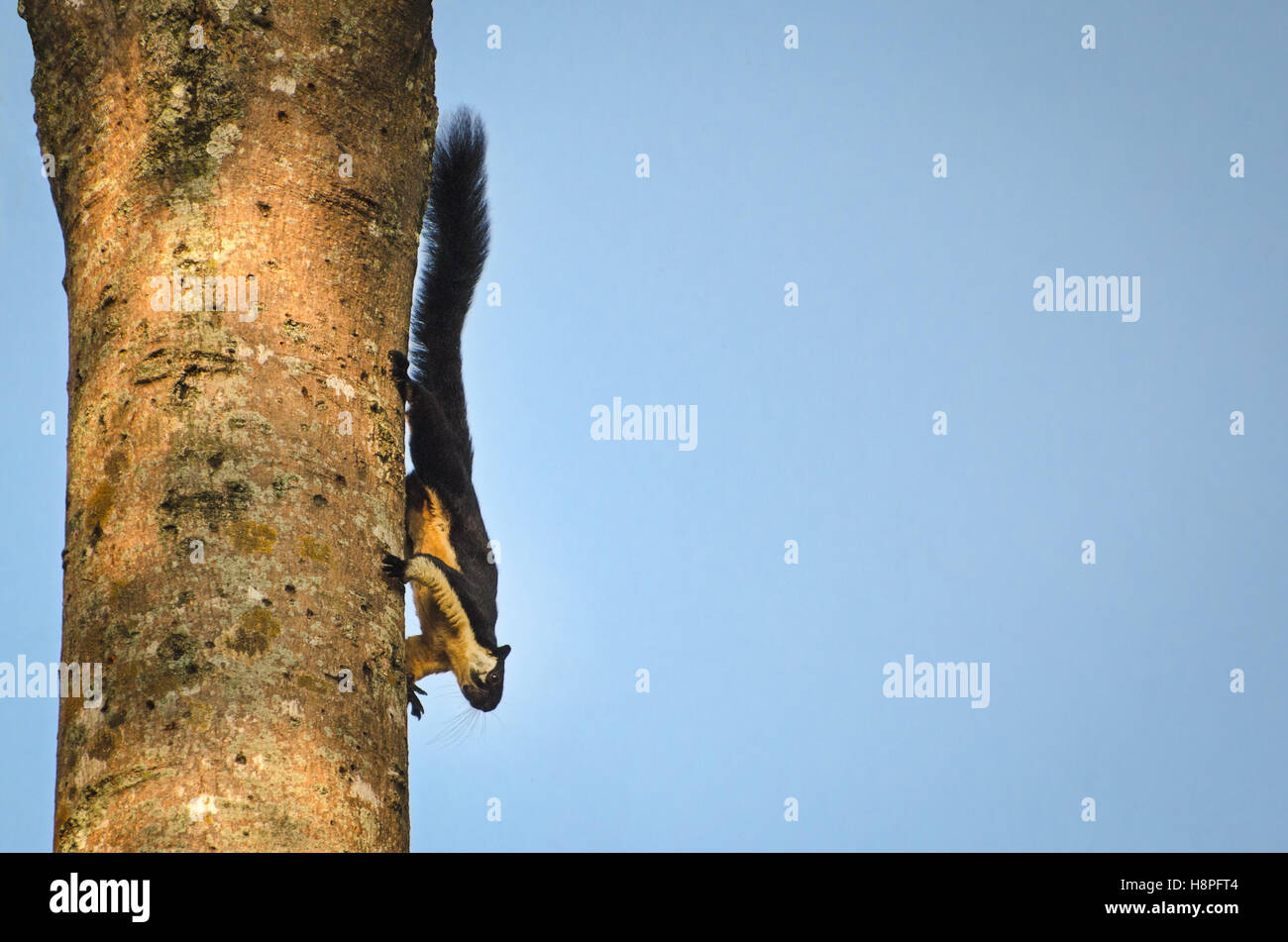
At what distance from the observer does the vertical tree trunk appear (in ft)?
6.59

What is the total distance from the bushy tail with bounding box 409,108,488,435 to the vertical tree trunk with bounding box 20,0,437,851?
2.53 metres

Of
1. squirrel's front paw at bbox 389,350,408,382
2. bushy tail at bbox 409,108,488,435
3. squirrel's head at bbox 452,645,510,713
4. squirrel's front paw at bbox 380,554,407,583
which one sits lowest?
squirrel's head at bbox 452,645,510,713

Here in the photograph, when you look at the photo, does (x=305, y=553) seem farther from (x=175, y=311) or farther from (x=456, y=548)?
(x=456, y=548)

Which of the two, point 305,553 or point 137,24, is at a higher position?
point 137,24

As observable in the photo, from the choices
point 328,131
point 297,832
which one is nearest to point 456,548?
point 328,131

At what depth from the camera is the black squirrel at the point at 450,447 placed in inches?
211

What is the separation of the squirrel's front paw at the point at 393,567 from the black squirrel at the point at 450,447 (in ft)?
9.07

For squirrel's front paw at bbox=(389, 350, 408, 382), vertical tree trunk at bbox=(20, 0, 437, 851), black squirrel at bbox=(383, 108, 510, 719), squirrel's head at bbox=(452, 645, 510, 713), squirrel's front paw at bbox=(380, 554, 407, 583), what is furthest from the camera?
squirrel's head at bbox=(452, 645, 510, 713)

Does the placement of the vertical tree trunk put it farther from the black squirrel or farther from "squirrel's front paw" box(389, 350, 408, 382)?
the black squirrel

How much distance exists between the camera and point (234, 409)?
228 centimetres

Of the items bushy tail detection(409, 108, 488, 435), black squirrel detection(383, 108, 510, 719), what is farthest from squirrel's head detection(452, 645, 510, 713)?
bushy tail detection(409, 108, 488, 435)

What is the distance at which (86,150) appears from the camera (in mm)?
2617

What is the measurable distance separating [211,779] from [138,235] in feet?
3.79

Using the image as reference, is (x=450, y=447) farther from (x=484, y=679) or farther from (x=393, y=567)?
(x=393, y=567)
